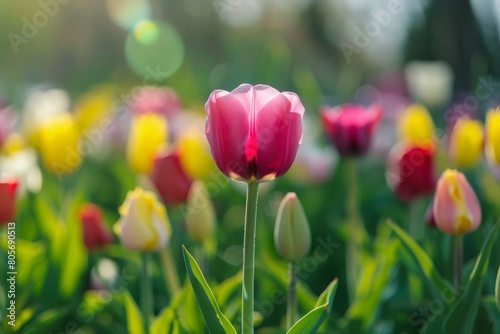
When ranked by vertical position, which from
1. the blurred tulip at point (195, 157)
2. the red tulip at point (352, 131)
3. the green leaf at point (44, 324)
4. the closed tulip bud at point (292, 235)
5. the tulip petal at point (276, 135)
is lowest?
the green leaf at point (44, 324)

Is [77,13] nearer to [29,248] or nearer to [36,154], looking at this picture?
[36,154]

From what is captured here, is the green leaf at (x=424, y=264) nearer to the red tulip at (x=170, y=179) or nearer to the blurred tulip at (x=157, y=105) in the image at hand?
the red tulip at (x=170, y=179)

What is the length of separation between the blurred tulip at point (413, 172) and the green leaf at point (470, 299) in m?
0.55

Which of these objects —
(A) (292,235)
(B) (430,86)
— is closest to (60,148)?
(A) (292,235)

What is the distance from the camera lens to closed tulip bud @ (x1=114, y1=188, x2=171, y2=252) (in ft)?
4.18

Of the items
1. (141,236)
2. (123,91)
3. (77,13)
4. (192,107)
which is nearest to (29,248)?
(141,236)

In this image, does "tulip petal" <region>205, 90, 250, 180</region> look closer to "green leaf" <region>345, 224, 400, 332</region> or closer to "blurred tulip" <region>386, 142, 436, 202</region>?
"green leaf" <region>345, 224, 400, 332</region>

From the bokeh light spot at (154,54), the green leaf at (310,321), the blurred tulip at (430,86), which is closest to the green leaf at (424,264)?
the green leaf at (310,321)

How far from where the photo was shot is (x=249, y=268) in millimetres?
959

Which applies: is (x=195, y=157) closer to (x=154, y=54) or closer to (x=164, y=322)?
(x=164, y=322)

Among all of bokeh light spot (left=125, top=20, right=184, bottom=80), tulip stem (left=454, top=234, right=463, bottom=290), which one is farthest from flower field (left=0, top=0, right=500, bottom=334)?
bokeh light spot (left=125, top=20, right=184, bottom=80)

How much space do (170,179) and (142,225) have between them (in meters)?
0.31

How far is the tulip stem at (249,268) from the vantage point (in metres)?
0.95

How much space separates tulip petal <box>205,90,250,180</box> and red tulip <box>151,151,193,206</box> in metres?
0.61
